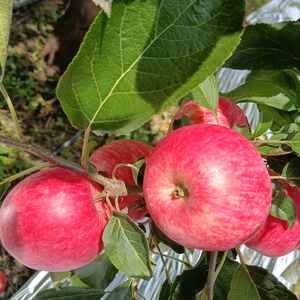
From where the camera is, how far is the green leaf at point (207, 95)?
0.67 m

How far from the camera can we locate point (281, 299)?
0.70m

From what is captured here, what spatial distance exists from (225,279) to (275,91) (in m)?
0.55

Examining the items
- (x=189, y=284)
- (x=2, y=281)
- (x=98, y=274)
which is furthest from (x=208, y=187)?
(x=2, y=281)

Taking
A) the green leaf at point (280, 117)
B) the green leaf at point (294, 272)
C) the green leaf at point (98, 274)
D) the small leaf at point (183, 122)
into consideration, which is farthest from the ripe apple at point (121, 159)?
the green leaf at point (294, 272)

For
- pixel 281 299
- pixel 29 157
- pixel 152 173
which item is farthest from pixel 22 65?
pixel 281 299

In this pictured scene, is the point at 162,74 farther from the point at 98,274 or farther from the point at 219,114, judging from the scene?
the point at 98,274

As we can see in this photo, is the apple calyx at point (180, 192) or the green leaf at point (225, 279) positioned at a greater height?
the apple calyx at point (180, 192)

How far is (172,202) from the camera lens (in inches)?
20.0

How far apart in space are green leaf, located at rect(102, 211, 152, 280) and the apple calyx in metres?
0.09

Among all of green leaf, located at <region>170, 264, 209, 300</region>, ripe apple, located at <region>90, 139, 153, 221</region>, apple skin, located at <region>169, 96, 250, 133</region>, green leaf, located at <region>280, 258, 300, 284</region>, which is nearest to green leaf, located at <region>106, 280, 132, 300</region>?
green leaf, located at <region>170, 264, 209, 300</region>

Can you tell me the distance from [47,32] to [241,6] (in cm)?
178

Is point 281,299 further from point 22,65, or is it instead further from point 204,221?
point 22,65

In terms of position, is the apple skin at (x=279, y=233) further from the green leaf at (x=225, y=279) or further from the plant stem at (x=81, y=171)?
the plant stem at (x=81, y=171)

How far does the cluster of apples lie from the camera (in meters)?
0.46
